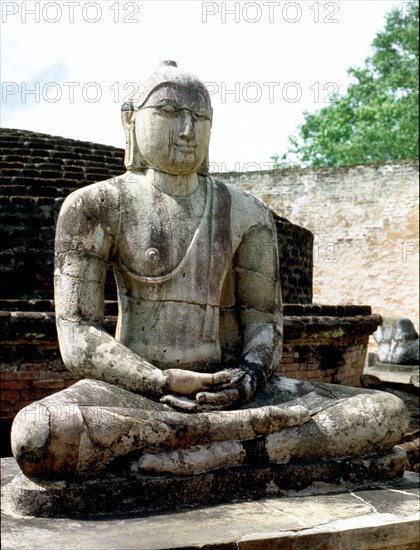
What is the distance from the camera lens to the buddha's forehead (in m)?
3.42

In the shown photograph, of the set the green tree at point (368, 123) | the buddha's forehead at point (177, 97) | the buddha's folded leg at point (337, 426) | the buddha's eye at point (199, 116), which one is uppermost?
the green tree at point (368, 123)

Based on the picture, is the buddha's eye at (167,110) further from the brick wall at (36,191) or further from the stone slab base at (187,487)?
the brick wall at (36,191)

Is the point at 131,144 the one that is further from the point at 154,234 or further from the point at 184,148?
the point at 154,234

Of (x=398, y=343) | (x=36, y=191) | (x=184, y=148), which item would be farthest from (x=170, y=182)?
(x=398, y=343)

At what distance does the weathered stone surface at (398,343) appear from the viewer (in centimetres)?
1111

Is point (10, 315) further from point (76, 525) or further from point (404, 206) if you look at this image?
point (404, 206)

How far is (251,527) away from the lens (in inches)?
107

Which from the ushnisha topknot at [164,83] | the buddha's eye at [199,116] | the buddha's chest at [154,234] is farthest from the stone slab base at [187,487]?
the ushnisha topknot at [164,83]

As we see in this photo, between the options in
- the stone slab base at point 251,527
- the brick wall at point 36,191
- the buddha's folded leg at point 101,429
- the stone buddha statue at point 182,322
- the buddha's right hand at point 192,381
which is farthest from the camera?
the brick wall at point 36,191

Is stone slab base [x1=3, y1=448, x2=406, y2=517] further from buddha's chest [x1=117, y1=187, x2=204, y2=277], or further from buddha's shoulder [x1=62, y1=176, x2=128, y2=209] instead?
buddha's shoulder [x1=62, y1=176, x2=128, y2=209]

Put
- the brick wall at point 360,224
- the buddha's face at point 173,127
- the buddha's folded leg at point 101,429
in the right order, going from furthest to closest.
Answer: the brick wall at point 360,224, the buddha's face at point 173,127, the buddha's folded leg at point 101,429

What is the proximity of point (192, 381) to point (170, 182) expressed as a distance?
2.93 ft

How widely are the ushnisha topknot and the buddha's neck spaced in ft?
0.98

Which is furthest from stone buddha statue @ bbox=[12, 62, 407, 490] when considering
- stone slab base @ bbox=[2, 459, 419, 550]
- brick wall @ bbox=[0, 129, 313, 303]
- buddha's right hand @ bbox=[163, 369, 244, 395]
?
brick wall @ bbox=[0, 129, 313, 303]
